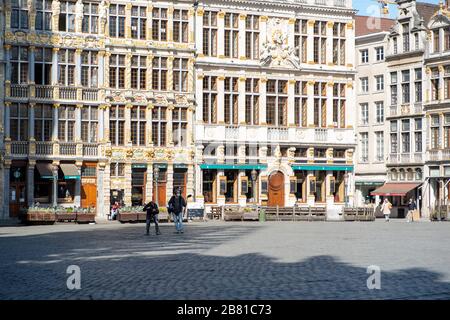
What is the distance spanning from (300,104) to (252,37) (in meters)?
5.68

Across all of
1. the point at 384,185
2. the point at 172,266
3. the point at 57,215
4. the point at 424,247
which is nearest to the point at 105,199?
the point at 57,215

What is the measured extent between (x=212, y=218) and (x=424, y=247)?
29.6 meters

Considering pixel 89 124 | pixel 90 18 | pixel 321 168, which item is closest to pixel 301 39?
pixel 321 168

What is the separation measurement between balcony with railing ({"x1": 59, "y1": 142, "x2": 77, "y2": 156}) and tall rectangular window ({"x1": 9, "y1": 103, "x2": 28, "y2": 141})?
2175mm

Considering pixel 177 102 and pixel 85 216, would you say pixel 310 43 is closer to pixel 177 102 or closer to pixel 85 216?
pixel 177 102

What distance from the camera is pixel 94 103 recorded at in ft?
181

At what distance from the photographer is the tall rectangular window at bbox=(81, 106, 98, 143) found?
55.2m

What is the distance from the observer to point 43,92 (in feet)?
177

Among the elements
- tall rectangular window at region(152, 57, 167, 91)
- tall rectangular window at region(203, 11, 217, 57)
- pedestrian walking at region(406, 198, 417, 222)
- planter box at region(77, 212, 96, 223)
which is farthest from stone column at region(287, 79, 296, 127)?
planter box at region(77, 212, 96, 223)

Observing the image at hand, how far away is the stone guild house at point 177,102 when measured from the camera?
53625 millimetres

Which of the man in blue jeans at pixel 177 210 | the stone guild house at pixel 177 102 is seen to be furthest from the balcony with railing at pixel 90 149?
the man in blue jeans at pixel 177 210

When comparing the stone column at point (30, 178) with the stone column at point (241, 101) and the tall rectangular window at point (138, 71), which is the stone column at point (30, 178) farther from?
the stone column at point (241, 101)

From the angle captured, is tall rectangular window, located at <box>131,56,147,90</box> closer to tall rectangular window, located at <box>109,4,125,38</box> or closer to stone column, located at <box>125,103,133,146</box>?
stone column, located at <box>125,103,133,146</box>

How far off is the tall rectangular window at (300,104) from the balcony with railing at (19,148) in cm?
1842
